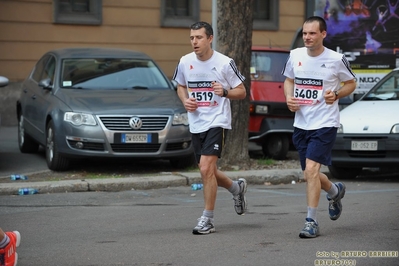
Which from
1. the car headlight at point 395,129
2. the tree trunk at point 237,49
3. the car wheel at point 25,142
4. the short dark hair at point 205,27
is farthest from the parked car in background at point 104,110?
the short dark hair at point 205,27

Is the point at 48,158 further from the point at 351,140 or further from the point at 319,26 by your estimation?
the point at 319,26

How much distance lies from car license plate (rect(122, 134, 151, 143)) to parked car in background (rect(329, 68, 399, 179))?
2.53 metres

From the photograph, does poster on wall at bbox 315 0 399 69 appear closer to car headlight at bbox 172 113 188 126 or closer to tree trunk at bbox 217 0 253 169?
tree trunk at bbox 217 0 253 169

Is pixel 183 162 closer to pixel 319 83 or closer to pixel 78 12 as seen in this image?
pixel 319 83

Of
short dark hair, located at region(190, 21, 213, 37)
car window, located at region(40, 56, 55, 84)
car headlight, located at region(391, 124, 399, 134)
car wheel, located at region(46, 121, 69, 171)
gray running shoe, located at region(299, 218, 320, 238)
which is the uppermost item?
short dark hair, located at region(190, 21, 213, 37)

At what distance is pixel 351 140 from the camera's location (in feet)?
40.0

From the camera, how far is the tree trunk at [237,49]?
43.1 ft

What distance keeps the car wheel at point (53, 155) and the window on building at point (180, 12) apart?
28.4ft

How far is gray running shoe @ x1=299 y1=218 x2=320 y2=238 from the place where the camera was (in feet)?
25.1

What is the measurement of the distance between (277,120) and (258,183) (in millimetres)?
2217

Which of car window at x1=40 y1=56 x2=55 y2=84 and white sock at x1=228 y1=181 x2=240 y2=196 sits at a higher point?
car window at x1=40 y1=56 x2=55 y2=84

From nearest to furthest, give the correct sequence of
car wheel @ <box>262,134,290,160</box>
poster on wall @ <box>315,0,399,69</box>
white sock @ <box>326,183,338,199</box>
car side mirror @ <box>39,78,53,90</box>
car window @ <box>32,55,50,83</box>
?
white sock @ <box>326,183,338,199</box>, car side mirror @ <box>39,78,53,90</box>, car window @ <box>32,55,50,83</box>, car wheel @ <box>262,134,290,160</box>, poster on wall @ <box>315,0,399,69</box>

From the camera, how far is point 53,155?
12.4 meters

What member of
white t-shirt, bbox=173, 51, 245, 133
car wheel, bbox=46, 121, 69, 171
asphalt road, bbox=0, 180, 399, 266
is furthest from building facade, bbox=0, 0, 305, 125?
white t-shirt, bbox=173, 51, 245, 133
